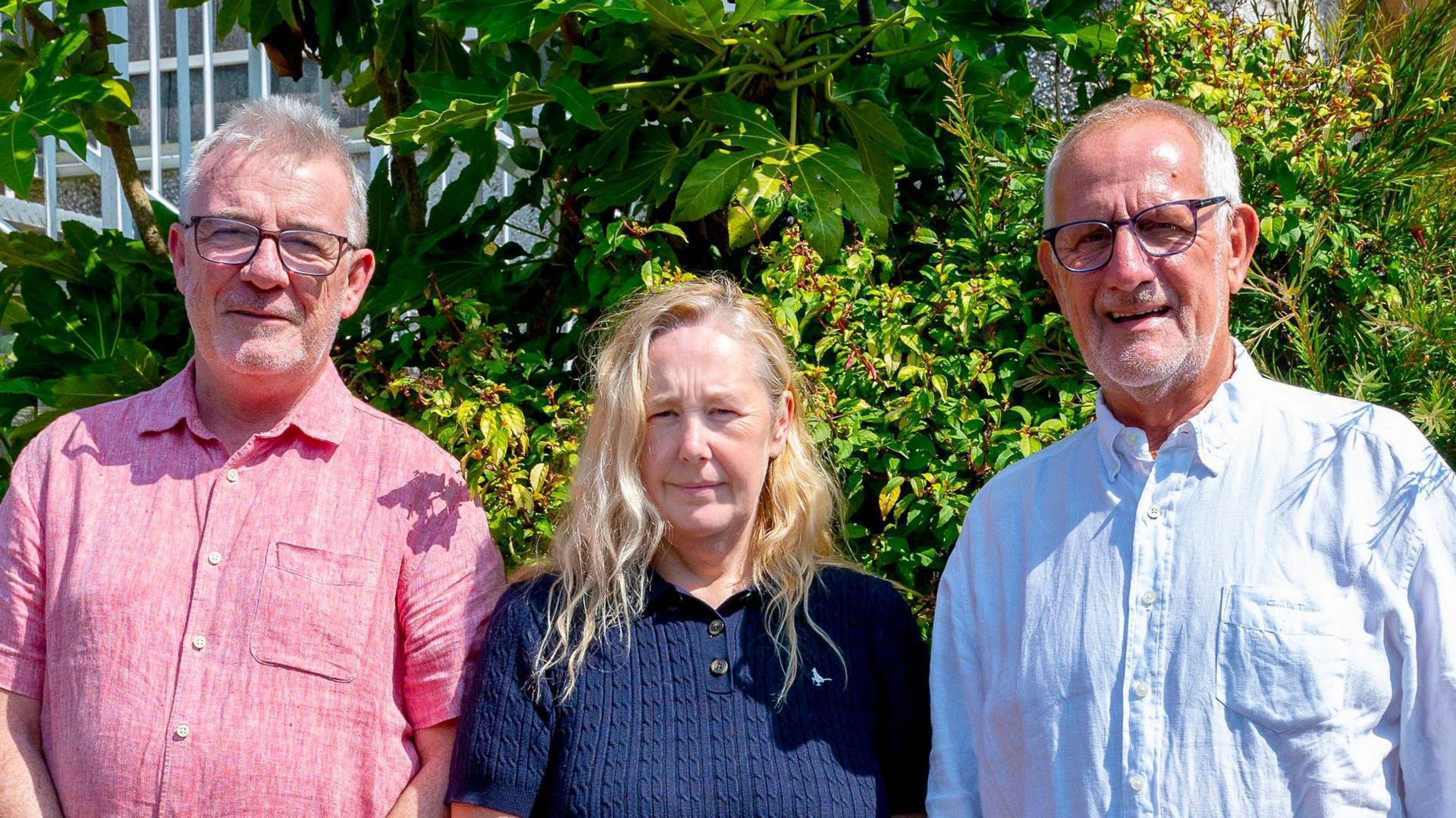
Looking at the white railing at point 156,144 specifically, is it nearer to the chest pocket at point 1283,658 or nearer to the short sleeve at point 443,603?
the short sleeve at point 443,603

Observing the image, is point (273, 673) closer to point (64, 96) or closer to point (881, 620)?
point (881, 620)

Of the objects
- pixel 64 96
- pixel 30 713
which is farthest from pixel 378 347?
pixel 30 713

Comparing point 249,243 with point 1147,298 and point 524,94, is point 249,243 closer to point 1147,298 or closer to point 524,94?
point 524,94

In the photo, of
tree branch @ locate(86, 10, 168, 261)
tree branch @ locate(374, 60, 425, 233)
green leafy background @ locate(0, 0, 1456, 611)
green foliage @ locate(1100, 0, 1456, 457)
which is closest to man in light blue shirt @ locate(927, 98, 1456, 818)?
green leafy background @ locate(0, 0, 1456, 611)

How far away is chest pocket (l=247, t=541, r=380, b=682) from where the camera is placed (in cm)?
236

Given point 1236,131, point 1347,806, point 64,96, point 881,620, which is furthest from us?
point 64,96

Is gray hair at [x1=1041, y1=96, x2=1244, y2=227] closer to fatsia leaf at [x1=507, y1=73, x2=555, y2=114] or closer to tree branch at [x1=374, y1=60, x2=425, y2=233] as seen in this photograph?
fatsia leaf at [x1=507, y1=73, x2=555, y2=114]

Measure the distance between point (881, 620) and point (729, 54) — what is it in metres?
1.44

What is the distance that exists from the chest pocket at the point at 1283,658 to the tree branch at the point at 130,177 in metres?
2.81

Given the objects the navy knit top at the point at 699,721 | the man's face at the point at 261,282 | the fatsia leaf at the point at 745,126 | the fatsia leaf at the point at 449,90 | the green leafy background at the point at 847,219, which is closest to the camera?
the navy knit top at the point at 699,721

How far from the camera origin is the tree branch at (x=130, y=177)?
362 cm

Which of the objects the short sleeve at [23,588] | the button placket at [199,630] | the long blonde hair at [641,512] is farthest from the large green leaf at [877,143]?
the short sleeve at [23,588]

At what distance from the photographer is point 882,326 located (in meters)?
2.90

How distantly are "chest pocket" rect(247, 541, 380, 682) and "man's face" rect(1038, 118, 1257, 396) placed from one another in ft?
4.21
